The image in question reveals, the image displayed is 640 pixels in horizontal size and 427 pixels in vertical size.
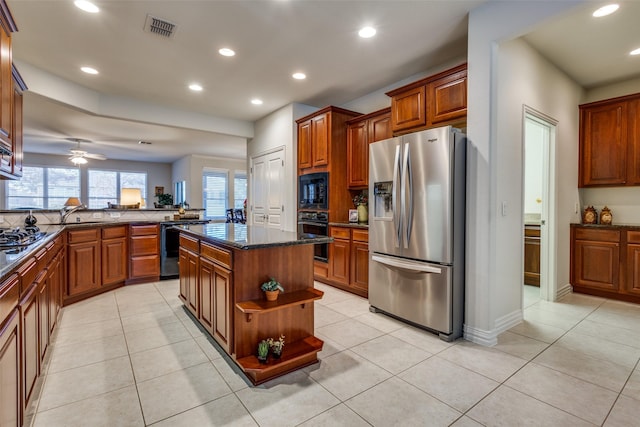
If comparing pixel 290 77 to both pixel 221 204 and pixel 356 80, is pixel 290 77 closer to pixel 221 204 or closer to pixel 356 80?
pixel 356 80

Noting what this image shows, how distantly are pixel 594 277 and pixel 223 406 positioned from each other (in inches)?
172

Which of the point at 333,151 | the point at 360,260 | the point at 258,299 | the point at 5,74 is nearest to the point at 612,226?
the point at 360,260

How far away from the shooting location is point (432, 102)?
3.00 meters

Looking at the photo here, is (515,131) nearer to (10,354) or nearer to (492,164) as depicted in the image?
(492,164)

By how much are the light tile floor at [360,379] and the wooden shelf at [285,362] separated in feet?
0.19

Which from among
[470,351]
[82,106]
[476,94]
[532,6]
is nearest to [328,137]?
[476,94]

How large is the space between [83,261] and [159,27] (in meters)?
2.75

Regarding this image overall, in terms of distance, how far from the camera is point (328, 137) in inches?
168

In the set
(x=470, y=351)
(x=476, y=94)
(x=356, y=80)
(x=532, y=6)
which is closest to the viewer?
(x=532, y=6)

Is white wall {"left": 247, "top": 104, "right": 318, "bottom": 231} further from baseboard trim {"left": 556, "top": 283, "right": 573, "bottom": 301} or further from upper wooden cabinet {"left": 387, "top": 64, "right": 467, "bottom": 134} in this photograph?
baseboard trim {"left": 556, "top": 283, "right": 573, "bottom": 301}

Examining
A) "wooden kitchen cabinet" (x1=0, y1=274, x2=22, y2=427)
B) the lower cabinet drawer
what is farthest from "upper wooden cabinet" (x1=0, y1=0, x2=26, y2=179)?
the lower cabinet drawer

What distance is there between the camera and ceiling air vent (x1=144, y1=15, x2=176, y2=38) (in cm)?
268

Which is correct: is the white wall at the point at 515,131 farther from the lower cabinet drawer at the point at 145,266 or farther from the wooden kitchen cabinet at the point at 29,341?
the lower cabinet drawer at the point at 145,266

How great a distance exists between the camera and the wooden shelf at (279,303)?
77.0 inches
